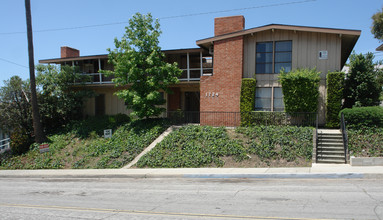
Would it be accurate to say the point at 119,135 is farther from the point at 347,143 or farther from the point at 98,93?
the point at 347,143

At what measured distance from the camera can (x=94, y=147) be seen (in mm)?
19234

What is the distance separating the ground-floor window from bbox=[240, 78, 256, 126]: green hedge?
521 millimetres

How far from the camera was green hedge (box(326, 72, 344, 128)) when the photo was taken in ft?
56.4

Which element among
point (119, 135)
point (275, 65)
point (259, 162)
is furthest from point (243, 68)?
point (119, 135)

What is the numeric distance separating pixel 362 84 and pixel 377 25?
10021 mm

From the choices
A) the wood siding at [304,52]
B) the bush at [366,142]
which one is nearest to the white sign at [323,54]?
the wood siding at [304,52]

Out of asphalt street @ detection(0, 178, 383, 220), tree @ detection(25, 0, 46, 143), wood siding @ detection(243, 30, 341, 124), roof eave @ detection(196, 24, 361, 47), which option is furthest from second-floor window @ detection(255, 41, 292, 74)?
tree @ detection(25, 0, 46, 143)

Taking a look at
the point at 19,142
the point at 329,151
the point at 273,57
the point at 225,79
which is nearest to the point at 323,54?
the point at 273,57

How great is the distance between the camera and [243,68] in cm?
1958

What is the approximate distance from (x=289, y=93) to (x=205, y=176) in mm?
7916

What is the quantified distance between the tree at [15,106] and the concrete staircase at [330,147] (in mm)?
19598

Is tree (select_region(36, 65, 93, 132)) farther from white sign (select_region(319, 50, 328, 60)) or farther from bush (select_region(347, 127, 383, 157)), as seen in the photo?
bush (select_region(347, 127, 383, 157))

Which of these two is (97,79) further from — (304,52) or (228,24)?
(304,52)

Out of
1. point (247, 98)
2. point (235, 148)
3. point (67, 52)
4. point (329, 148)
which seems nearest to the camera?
point (329, 148)
